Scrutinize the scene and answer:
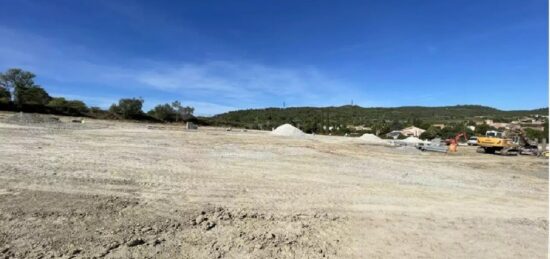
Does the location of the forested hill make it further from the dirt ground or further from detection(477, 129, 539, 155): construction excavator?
the dirt ground

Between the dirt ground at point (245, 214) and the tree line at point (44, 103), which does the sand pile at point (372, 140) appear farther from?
the tree line at point (44, 103)

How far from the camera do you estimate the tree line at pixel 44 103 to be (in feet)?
189

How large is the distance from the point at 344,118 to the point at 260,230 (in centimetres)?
11661

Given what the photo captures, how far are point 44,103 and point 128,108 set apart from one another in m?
12.5

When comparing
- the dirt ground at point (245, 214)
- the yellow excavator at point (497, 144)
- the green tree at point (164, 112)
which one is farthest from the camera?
the green tree at point (164, 112)

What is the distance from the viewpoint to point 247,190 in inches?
348

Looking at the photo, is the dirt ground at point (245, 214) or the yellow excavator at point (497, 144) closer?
the dirt ground at point (245, 214)

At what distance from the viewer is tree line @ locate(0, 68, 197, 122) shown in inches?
2274

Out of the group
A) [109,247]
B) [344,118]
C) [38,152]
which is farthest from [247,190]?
[344,118]

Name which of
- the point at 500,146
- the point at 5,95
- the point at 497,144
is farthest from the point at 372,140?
the point at 5,95

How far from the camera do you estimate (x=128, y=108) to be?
69.4 meters

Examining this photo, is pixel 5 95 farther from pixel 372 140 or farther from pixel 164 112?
pixel 372 140

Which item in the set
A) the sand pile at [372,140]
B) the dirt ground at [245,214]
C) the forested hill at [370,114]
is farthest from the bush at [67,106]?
the dirt ground at [245,214]

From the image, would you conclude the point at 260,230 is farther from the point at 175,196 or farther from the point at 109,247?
the point at 175,196
